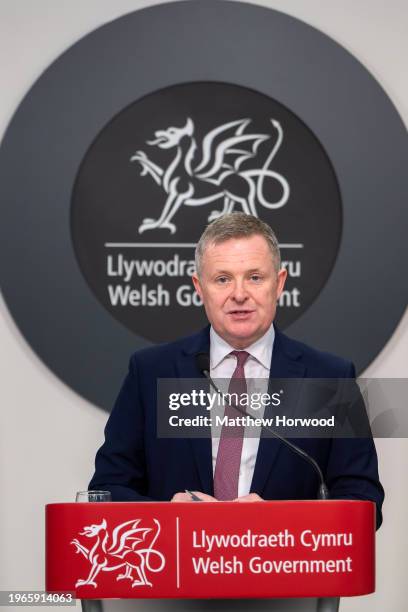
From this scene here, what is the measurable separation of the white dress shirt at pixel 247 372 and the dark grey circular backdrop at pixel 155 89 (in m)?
0.87

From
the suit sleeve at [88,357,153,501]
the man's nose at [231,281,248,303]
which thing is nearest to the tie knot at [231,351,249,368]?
the man's nose at [231,281,248,303]

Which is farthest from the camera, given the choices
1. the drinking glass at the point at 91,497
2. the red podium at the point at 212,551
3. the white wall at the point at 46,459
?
the white wall at the point at 46,459

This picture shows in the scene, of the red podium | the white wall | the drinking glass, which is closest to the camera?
the red podium

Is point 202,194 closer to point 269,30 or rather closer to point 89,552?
point 269,30

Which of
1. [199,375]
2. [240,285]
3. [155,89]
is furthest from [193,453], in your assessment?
[155,89]

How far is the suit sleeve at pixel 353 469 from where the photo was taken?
98.6 inches

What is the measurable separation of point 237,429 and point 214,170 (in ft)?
4.30

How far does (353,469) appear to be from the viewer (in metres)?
2.52

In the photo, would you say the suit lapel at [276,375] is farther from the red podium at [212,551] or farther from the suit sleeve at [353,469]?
the red podium at [212,551]

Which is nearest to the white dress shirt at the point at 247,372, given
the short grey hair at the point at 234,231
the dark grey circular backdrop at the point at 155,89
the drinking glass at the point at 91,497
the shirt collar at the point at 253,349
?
the shirt collar at the point at 253,349

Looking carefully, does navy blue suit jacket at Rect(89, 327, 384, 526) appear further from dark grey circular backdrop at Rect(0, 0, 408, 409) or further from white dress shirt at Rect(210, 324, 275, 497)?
dark grey circular backdrop at Rect(0, 0, 408, 409)

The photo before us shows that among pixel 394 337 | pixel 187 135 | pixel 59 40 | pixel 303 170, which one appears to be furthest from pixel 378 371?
pixel 59 40

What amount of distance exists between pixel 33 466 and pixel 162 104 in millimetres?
1314

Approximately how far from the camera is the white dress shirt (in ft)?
8.26
